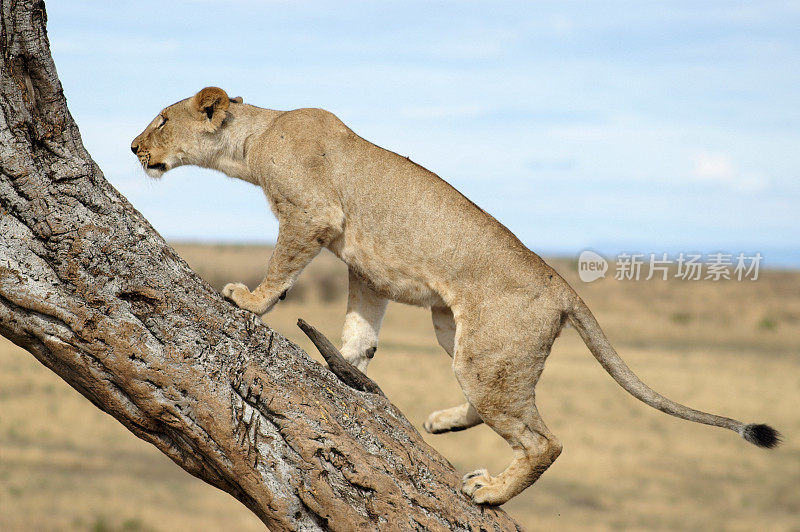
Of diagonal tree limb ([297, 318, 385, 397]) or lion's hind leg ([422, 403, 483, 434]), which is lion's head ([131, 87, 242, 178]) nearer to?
diagonal tree limb ([297, 318, 385, 397])

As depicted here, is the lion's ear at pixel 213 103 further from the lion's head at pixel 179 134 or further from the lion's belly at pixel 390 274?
the lion's belly at pixel 390 274

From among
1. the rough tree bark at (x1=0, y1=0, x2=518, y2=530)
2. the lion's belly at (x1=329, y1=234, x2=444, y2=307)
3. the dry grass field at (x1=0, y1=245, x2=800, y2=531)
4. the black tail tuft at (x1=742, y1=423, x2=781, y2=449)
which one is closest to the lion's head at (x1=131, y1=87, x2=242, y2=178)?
the lion's belly at (x1=329, y1=234, x2=444, y2=307)

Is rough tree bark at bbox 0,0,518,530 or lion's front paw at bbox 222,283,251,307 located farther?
lion's front paw at bbox 222,283,251,307

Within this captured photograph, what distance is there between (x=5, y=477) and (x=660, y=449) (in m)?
17.1

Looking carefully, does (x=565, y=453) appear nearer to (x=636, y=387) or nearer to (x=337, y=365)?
(x=636, y=387)

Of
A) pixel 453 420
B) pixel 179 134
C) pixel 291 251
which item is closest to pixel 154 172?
pixel 179 134

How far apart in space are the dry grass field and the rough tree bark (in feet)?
44.7

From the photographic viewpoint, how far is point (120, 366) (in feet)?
13.1

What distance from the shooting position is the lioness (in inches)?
197

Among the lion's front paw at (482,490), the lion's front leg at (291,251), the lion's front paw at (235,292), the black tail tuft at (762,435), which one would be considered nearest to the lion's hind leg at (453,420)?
the lion's front paw at (482,490)

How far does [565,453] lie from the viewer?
2425 centimetres

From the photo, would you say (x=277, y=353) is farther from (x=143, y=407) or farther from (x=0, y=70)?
(x=0, y=70)

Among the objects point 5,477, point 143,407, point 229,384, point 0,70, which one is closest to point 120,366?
point 143,407

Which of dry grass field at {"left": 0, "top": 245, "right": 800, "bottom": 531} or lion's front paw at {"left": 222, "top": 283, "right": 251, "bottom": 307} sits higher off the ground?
lion's front paw at {"left": 222, "top": 283, "right": 251, "bottom": 307}
